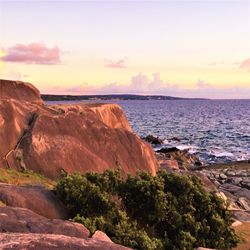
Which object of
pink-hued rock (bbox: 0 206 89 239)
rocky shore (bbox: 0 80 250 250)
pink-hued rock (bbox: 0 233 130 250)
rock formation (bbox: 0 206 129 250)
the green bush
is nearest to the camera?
pink-hued rock (bbox: 0 233 130 250)

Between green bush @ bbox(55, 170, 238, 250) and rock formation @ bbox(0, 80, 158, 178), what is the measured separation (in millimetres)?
4969

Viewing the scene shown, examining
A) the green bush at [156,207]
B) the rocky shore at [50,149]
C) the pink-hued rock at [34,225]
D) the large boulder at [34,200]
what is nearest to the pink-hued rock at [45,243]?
the pink-hued rock at [34,225]

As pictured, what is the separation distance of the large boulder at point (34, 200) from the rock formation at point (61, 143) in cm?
599

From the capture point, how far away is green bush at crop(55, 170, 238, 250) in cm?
1291

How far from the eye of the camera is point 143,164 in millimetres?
22641

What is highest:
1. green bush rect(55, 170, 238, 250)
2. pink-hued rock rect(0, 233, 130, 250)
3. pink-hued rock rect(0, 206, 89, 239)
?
pink-hued rock rect(0, 233, 130, 250)

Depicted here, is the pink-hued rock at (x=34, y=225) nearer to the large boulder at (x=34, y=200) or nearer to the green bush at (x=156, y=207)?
the large boulder at (x=34, y=200)

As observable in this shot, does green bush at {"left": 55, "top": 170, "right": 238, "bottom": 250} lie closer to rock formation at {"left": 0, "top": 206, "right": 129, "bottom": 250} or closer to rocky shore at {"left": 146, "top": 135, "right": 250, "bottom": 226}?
rock formation at {"left": 0, "top": 206, "right": 129, "bottom": 250}

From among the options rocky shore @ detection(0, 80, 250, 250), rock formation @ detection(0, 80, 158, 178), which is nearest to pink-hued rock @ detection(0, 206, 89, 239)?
rocky shore @ detection(0, 80, 250, 250)

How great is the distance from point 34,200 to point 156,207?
3.63m

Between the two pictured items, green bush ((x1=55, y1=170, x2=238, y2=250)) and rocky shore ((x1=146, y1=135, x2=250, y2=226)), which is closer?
green bush ((x1=55, y1=170, x2=238, y2=250))

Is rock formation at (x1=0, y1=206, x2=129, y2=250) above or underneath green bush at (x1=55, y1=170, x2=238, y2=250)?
above

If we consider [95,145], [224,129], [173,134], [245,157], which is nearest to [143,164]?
[95,145]

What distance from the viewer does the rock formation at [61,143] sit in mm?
18781
